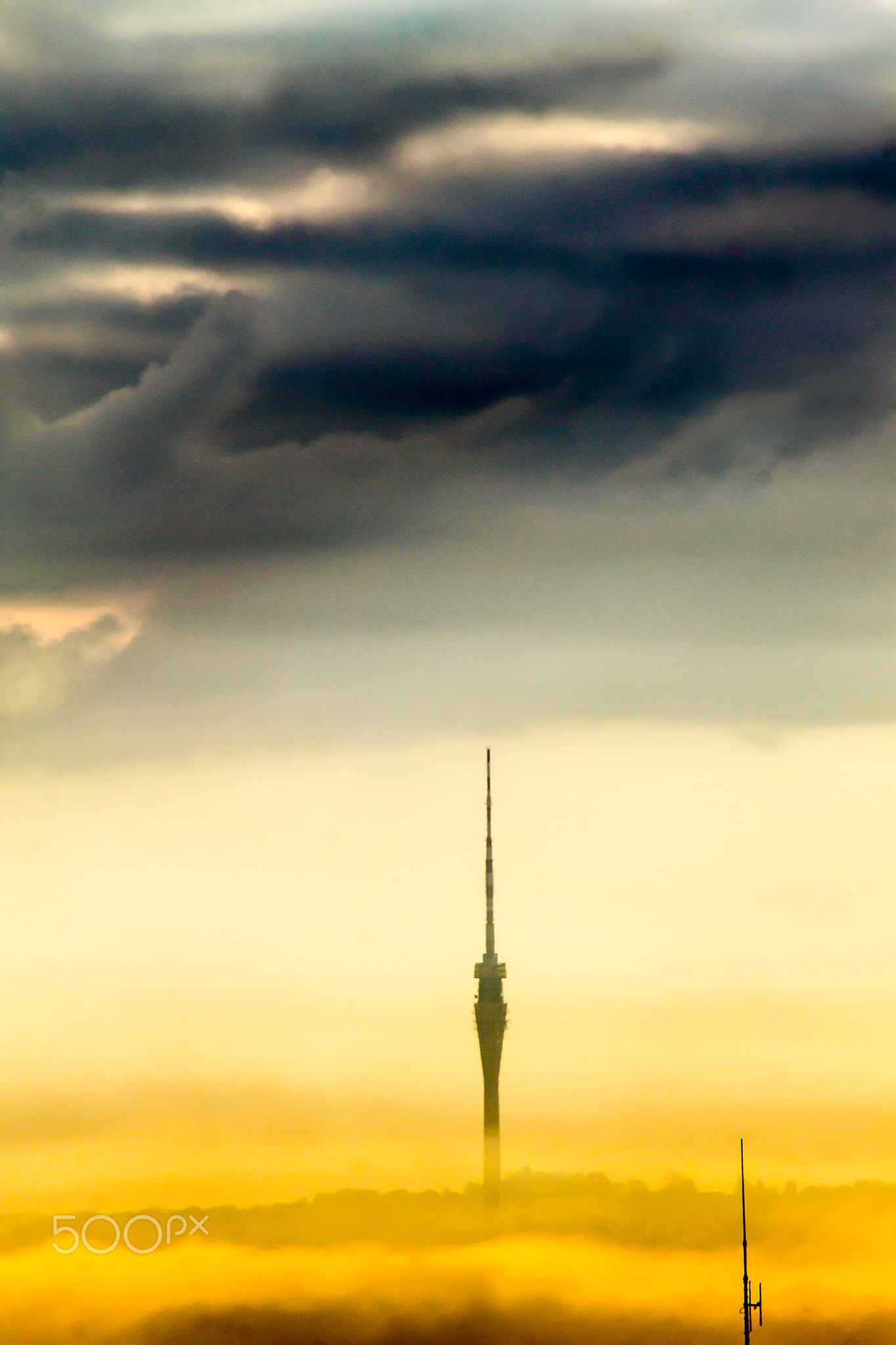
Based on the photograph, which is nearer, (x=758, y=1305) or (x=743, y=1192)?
(x=758, y=1305)

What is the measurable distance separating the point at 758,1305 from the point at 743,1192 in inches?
926

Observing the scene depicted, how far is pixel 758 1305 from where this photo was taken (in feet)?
568

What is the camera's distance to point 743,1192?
19612 cm
